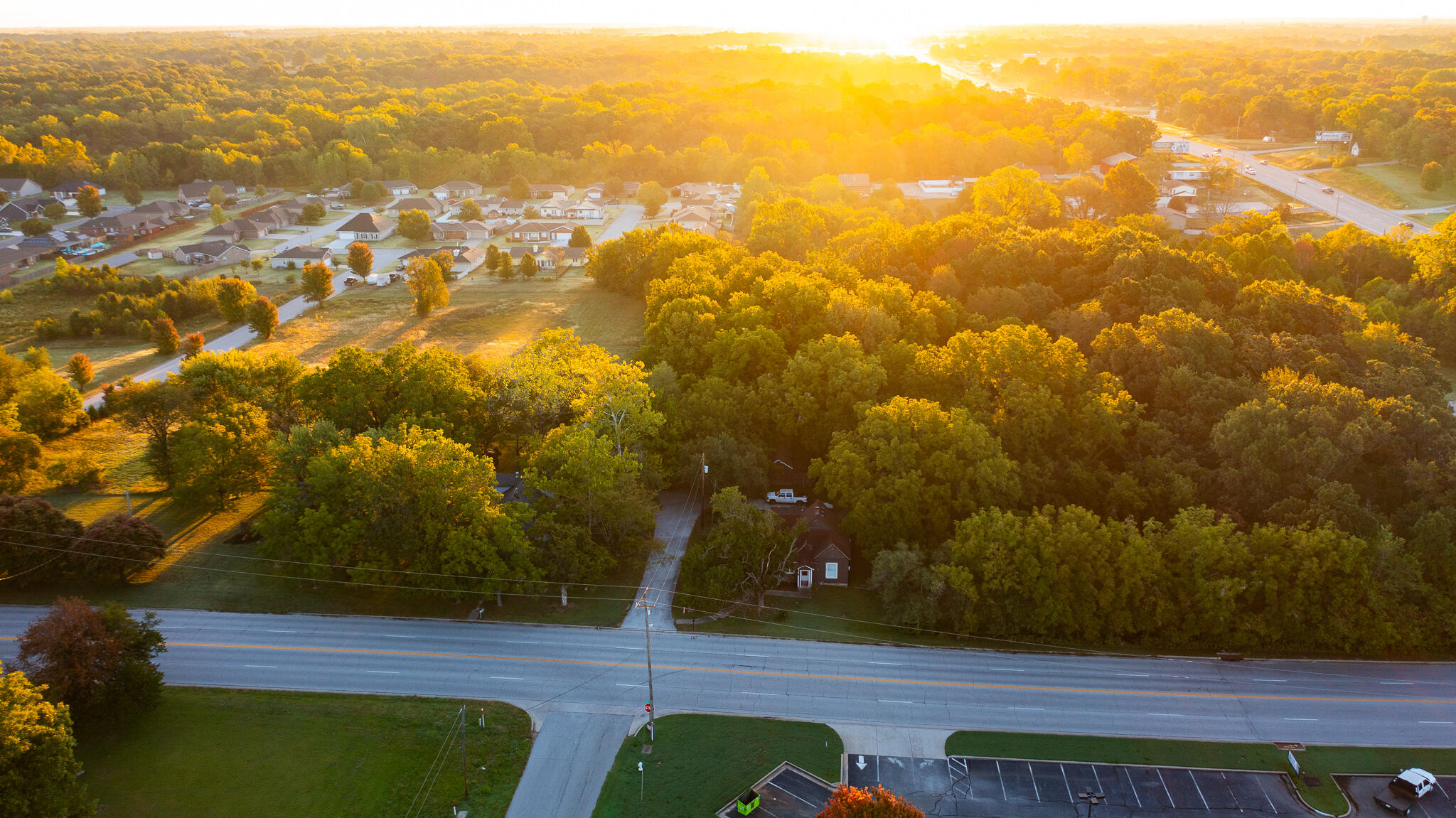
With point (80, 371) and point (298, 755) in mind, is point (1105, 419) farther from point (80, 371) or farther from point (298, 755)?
point (80, 371)

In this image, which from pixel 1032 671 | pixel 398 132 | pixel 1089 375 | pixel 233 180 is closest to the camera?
pixel 1032 671

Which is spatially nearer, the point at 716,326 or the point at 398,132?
the point at 716,326

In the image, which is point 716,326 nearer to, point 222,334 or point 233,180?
point 222,334

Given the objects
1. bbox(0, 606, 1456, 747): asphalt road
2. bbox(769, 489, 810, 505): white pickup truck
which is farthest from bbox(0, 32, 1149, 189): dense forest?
bbox(0, 606, 1456, 747): asphalt road

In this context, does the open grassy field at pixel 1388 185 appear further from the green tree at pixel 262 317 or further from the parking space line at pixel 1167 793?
the green tree at pixel 262 317

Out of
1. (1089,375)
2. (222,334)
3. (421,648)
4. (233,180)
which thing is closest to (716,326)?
(1089,375)

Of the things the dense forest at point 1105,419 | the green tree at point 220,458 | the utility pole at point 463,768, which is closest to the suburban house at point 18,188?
the green tree at point 220,458
